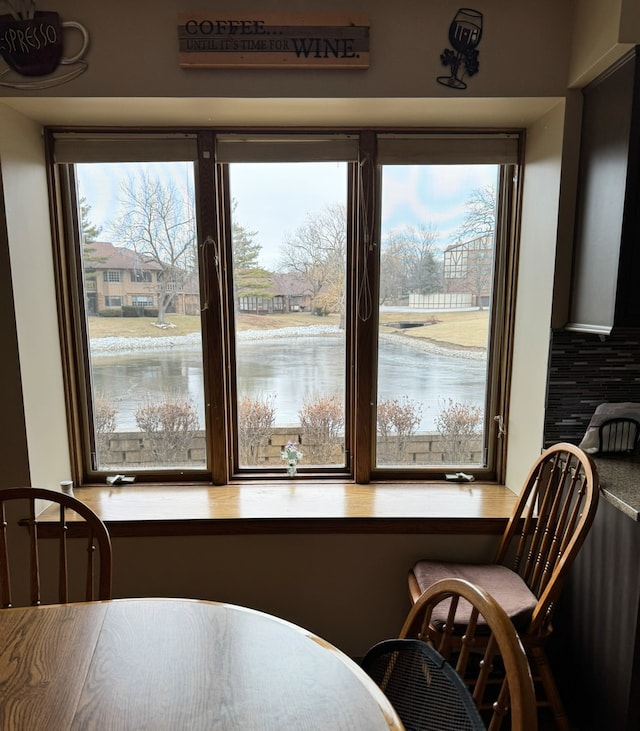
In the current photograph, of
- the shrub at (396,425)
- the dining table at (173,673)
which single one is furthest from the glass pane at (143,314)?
the dining table at (173,673)

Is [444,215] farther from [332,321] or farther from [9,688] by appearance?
[9,688]

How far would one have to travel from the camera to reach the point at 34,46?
145cm

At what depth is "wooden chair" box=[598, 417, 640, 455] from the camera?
5.19 ft

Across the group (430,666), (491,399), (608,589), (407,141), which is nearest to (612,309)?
(491,399)

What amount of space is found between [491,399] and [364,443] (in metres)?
0.58

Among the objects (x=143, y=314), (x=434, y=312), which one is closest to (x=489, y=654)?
(x=434, y=312)

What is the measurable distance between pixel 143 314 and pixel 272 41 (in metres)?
1.11

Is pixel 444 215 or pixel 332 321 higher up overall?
pixel 444 215

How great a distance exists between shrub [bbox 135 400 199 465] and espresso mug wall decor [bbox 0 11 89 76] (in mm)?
1259

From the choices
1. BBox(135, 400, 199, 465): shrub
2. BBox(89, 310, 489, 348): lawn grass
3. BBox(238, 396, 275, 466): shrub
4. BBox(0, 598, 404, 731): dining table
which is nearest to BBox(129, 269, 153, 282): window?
BBox(89, 310, 489, 348): lawn grass

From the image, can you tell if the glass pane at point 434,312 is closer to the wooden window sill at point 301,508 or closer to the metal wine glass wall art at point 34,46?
the wooden window sill at point 301,508

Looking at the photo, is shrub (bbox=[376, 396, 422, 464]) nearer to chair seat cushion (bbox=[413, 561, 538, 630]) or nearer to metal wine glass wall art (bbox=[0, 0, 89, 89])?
chair seat cushion (bbox=[413, 561, 538, 630])

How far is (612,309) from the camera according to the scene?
4.53ft

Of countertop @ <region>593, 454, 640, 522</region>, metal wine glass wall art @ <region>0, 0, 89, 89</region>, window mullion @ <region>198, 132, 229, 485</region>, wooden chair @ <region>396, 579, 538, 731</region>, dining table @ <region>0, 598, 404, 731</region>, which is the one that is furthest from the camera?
window mullion @ <region>198, 132, 229, 485</region>
